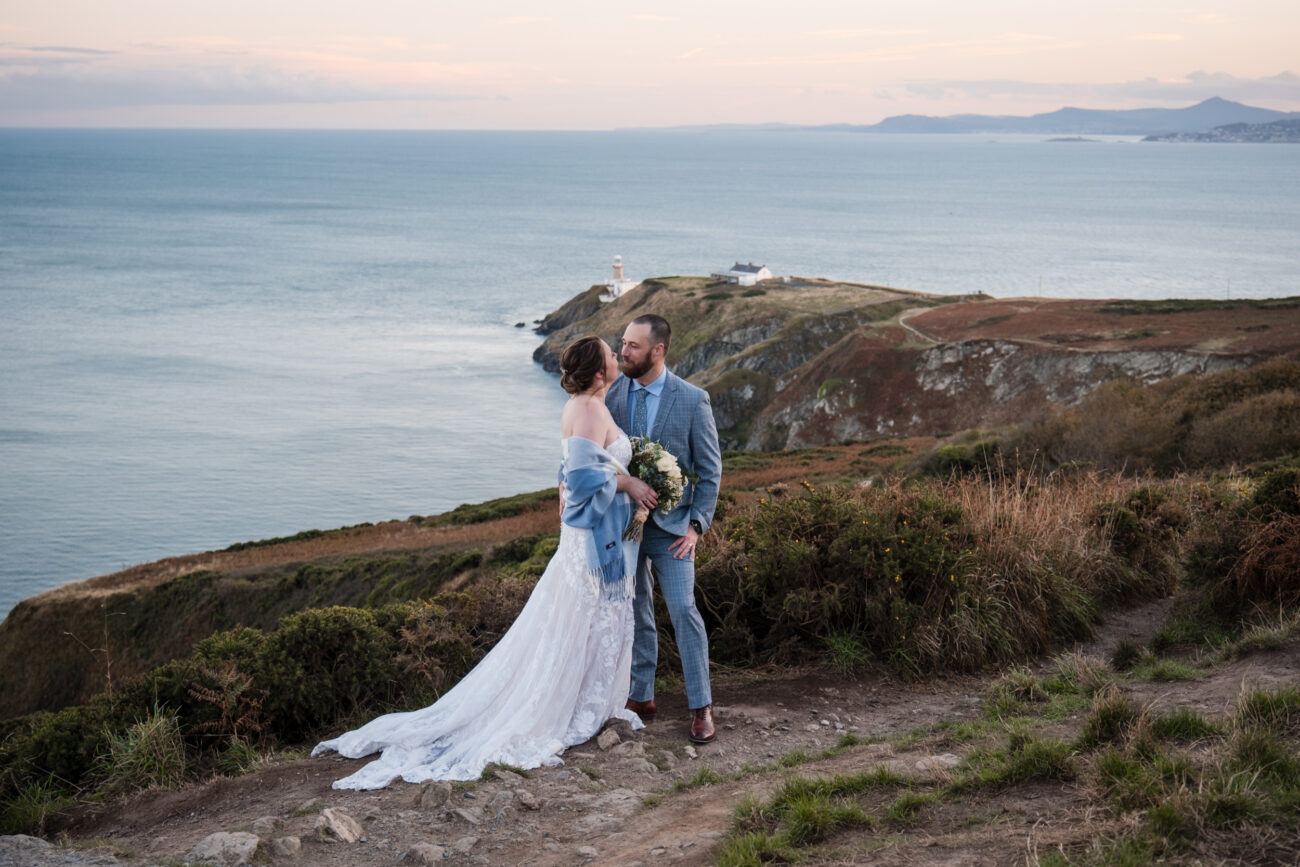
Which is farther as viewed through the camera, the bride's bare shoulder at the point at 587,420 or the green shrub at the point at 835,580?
the green shrub at the point at 835,580

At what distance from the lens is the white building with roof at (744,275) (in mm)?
96188

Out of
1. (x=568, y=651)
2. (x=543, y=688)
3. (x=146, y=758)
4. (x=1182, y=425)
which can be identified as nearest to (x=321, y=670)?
(x=146, y=758)

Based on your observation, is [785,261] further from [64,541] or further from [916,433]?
[64,541]

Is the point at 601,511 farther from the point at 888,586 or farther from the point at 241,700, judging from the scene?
the point at 241,700

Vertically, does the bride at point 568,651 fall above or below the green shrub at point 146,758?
above

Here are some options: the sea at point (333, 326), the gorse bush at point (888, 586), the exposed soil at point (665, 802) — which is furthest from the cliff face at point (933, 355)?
the exposed soil at point (665, 802)

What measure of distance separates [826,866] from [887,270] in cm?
13638

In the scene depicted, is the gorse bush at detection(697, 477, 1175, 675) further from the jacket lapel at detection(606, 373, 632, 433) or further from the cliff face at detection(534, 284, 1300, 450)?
the cliff face at detection(534, 284, 1300, 450)

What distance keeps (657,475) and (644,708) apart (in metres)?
1.71

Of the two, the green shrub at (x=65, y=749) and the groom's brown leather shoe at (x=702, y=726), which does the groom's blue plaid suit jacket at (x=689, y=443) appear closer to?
the groom's brown leather shoe at (x=702, y=726)

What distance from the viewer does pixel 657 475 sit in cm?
599

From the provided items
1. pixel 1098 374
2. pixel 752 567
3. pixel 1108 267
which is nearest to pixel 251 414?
pixel 1098 374

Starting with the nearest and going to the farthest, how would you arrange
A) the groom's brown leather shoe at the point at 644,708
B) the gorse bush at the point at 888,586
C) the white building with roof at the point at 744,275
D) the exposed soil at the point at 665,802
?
the exposed soil at the point at 665,802 → the groom's brown leather shoe at the point at 644,708 → the gorse bush at the point at 888,586 → the white building with roof at the point at 744,275

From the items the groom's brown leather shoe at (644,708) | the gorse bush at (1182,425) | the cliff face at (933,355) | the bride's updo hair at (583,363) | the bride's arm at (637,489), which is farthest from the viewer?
the cliff face at (933,355)
